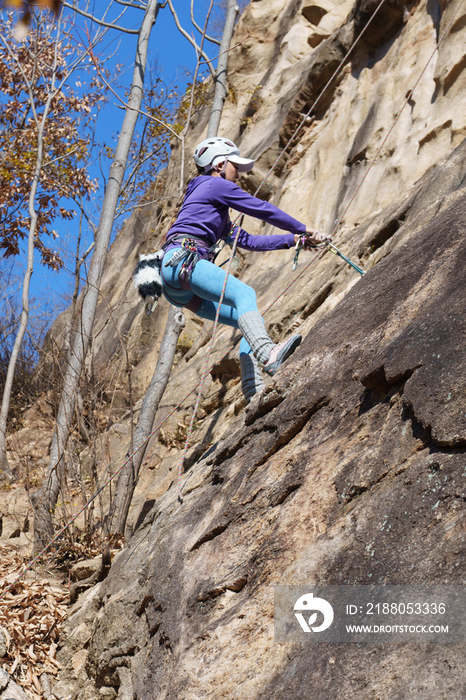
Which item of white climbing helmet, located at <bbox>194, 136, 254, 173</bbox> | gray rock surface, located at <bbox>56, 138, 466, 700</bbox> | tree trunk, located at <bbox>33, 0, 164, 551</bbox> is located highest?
tree trunk, located at <bbox>33, 0, 164, 551</bbox>

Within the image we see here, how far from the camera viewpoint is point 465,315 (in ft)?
Answer: 8.93

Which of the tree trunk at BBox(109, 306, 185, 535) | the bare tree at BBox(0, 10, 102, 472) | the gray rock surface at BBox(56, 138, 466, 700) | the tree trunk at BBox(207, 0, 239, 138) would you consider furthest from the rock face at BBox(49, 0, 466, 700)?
the bare tree at BBox(0, 10, 102, 472)

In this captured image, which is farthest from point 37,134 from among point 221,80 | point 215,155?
point 215,155

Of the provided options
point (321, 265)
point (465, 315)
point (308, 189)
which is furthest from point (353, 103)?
point (465, 315)

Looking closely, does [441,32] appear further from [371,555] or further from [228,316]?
[371,555]

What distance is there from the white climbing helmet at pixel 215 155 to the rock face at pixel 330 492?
1.37 meters

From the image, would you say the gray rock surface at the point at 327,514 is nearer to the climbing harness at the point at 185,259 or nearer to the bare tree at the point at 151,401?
the climbing harness at the point at 185,259

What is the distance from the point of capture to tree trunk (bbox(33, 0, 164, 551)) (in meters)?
7.27

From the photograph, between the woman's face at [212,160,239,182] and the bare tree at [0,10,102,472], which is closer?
the woman's face at [212,160,239,182]

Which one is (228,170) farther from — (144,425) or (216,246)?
(144,425)

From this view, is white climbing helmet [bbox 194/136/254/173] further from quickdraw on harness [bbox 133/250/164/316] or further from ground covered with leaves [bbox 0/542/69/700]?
ground covered with leaves [bbox 0/542/69/700]

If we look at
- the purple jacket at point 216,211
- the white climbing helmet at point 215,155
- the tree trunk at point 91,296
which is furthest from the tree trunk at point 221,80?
the purple jacket at point 216,211

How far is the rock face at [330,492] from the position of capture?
225cm

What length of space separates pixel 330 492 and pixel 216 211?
2.51 meters
